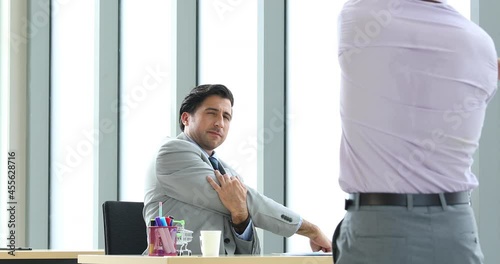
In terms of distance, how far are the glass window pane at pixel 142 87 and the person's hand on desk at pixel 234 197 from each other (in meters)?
2.77

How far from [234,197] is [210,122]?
48 centimetres

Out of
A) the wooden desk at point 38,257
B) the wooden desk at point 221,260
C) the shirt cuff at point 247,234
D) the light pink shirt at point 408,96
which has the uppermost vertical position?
the light pink shirt at point 408,96

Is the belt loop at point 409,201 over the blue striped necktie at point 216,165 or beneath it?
beneath

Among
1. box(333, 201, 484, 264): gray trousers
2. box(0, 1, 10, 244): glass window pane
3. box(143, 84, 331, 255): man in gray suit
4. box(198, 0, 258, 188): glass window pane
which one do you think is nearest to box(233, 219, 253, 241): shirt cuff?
box(143, 84, 331, 255): man in gray suit

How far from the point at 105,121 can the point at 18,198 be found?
1.14 m

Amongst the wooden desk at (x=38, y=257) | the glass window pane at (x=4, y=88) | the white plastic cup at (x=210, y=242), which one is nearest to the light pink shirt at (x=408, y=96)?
the white plastic cup at (x=210, y=242)

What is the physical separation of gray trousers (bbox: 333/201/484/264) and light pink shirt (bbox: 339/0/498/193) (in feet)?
0.16

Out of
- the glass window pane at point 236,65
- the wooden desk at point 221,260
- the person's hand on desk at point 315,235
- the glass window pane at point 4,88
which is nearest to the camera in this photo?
the wooden desk at point 221,260

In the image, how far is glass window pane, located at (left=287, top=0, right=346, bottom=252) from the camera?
185 inches

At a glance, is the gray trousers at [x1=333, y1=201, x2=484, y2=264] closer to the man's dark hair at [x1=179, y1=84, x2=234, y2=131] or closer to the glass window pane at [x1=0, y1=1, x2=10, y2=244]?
the man's dark hair at [x1=179, y1=84, x2=234, y2=131]

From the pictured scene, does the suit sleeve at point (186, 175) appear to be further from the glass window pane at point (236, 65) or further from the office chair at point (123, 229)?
the glass window pane at point (236, 65)

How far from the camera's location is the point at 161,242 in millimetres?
2924

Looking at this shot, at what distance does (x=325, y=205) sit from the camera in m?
4.74

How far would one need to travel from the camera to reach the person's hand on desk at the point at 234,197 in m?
3.26
